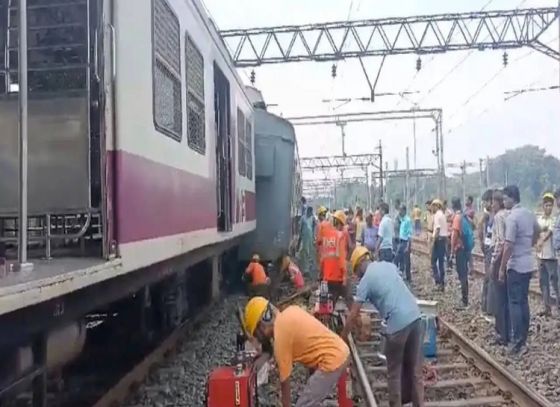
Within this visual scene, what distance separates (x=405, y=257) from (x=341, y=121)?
57.9 ft

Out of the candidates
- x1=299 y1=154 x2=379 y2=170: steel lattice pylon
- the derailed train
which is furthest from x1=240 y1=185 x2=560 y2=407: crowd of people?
x1=299 y1=154 x2=379 y2=170: steel lattice pylon

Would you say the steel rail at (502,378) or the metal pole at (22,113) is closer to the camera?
the metal pole at (22,113)

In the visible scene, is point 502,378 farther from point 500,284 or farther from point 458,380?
point 500,284

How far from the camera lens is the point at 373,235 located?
715 inches

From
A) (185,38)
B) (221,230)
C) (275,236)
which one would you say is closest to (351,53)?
(275,236)

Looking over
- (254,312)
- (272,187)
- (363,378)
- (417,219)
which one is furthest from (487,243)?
(417,219)

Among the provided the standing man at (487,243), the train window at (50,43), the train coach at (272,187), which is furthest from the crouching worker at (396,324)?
the train coach at (272,187)

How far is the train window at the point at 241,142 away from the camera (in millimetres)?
11391

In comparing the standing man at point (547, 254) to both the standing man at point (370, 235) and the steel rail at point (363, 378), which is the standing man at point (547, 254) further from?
the standing man at point (370, 235)

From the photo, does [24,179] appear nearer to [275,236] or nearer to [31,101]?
[31,101]

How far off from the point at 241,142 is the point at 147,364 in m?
4.82

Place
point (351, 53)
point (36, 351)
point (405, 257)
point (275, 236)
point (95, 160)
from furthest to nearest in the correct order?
point (351, 53), point (405, 257), point (275, 236), point (95, 160), point (36, 351)

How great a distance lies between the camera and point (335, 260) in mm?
11469

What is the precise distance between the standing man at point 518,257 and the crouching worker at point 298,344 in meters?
4.09
